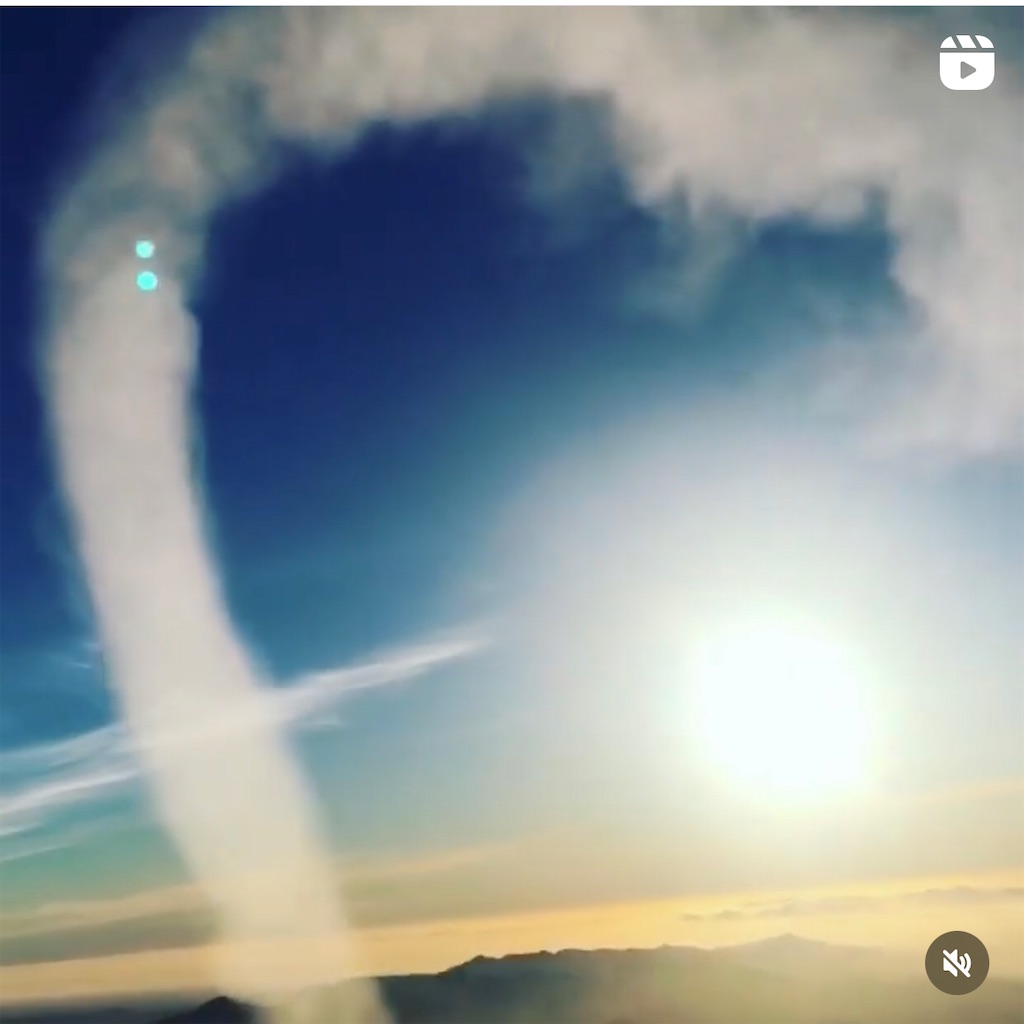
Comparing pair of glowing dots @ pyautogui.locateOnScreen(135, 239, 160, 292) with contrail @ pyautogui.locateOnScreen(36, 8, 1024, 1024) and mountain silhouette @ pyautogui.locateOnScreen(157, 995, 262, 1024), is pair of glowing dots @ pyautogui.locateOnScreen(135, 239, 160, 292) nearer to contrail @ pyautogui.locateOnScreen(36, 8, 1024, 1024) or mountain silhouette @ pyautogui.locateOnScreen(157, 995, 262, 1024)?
contrail @ pyautogui.locateOnScreen(36, 8, 1024, 1024)

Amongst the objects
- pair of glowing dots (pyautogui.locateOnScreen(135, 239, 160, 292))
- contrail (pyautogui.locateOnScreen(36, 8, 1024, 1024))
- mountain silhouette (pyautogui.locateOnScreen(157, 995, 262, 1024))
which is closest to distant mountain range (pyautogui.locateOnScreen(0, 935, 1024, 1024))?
mountain silhouette (pyautogui.locateOnScreen(157, 995, 262, 1024))

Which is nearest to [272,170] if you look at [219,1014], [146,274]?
[146,274]

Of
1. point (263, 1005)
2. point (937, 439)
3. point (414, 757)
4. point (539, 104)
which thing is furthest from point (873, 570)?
point (263, 1005)

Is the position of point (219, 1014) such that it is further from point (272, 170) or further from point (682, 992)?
point (272, 170)

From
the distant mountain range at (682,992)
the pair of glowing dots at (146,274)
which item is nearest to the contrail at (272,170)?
the pair of glowing dots at (146,274)

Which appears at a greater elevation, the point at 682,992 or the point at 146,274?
the point at 146,274
